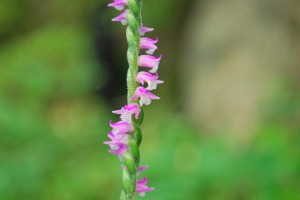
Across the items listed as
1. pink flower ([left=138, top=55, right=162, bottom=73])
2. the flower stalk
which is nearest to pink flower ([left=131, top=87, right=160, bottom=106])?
the flower stalk

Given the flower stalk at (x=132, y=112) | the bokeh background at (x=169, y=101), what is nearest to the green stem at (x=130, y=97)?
the flower stalk at (x=132, y=112)

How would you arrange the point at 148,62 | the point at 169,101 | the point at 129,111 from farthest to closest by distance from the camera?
1. the point at 169,101
2. the point at 148,62
3. the point at 129,111

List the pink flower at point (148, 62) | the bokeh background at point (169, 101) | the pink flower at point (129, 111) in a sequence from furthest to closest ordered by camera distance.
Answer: the bokeh background at point (169, 101), the pink flower at point (148, 62), the pink flower at point (129, 111)

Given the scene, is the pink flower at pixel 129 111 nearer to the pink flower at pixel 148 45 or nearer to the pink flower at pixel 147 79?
the pink flower at pixel 147 79

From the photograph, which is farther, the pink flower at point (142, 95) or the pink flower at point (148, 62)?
the pink flower at point (148, 62)

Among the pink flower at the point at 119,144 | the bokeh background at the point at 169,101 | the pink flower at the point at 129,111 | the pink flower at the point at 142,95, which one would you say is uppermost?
the bokeh background at the point at 169,101

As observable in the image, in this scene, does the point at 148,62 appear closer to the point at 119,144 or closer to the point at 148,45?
the point at 148,45

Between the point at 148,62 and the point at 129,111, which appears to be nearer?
the point at 129,111

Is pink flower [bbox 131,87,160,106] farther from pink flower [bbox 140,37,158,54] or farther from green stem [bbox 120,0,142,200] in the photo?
pink flower [bbox 140,37,158,54]

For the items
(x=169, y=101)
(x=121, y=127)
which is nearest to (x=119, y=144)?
(x=121, y=127)
